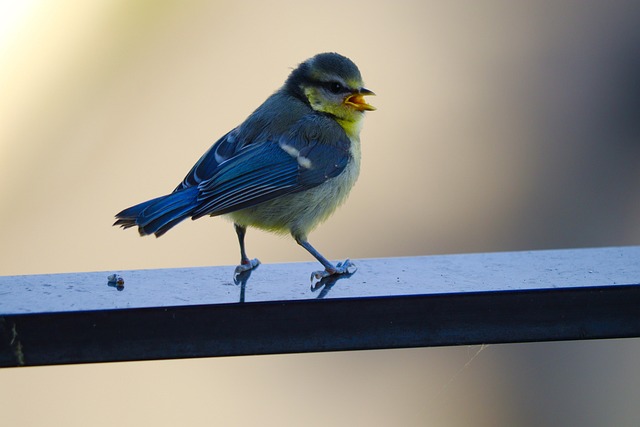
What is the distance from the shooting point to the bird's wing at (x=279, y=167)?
263 cm

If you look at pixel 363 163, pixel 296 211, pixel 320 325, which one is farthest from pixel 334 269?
pixel 363 163

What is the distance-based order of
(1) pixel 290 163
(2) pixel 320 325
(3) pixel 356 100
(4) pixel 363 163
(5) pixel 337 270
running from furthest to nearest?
(4) pixel 363 163, (3) pixel 356 100, (1) pixel 290 163, (5) pixel 337 270, (2) pixel 320 325

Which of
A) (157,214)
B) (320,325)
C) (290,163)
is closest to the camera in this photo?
(320,325)

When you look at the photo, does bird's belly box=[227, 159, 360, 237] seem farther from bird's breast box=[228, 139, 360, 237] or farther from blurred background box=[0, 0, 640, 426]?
blurred background box=[0, 0, 640, 426]

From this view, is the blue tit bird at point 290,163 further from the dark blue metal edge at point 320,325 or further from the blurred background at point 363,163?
the blurred background at point 363,163

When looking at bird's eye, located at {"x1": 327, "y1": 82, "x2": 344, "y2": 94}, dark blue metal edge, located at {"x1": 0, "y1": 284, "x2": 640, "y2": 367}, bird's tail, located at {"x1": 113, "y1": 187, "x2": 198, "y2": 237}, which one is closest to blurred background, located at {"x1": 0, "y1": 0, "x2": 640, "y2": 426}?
bird's eye, located at {"x1": 327, "y1": 82, "x2": 344, "y2": 94}

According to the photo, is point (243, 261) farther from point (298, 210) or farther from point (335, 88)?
point (335, 88)

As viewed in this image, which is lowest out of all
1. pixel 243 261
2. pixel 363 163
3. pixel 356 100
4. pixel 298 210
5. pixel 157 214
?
pixel 363 163

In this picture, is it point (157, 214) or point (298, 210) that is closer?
point (157, 214)

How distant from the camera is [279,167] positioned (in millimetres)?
2814

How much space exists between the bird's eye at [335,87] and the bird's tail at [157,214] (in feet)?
2.27

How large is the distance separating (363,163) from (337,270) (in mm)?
2596

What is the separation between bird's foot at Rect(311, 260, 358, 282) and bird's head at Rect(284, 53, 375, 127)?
0.70 meters

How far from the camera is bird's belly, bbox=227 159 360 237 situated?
281 centimetres
